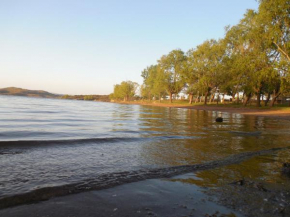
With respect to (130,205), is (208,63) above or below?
above

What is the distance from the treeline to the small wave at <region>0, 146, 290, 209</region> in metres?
30.0

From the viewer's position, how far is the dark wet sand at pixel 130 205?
2.64m

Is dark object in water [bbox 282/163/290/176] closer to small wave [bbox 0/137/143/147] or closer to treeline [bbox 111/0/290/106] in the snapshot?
small wave [bbox 0/137/143/147]

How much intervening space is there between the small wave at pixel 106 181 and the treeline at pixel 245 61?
3000cm

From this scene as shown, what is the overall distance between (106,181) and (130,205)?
1035mm

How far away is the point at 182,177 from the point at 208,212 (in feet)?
4.70

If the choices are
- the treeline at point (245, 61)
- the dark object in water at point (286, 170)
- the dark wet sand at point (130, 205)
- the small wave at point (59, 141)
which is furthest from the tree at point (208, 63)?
the dark wet sand at point (130, 205)

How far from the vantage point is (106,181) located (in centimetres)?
377

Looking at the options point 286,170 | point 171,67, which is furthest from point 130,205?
point 171,67

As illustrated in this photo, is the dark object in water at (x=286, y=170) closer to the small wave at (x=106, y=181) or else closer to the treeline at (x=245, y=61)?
the small wave at (x=106, y=181)

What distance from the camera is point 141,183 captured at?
378 centimetres

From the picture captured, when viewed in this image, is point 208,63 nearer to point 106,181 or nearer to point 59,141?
point 59,141

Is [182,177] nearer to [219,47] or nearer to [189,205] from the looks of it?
[189,205]

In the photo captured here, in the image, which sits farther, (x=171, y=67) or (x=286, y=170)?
(x=171, y=67)
